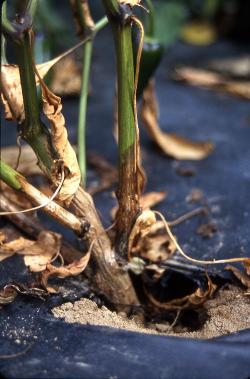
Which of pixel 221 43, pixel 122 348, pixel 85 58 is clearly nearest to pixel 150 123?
pixel 85 58

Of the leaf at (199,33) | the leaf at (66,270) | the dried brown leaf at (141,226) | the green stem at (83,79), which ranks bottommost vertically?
the leaf at (199,33)

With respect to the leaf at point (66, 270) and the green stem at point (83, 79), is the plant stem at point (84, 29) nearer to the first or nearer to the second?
the green stem at point (83, 79)

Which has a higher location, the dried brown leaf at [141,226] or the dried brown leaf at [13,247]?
the dried brown leaf at [141,226]

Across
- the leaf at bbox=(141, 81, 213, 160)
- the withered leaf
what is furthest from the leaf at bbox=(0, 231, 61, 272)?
the leaf at bbox=(141, 81, 213, 160)

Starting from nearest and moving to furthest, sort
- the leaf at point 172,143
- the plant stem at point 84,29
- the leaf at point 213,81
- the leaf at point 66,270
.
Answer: the leaf at point 66,270 < the plant stem at point 84,29 < the leaf at point 172,143 < the leaf at point 213,81

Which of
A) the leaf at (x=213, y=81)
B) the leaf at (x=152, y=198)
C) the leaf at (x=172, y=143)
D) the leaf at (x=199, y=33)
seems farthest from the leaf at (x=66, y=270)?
the leaf at (x=199, y=33)

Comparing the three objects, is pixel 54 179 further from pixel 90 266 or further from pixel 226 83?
pixel 226 83

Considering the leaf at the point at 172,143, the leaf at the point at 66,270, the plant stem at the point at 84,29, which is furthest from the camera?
the leaf at the point at 172,143

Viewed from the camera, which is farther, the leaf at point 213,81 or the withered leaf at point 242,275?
Answer: the leaf at point 213,81
